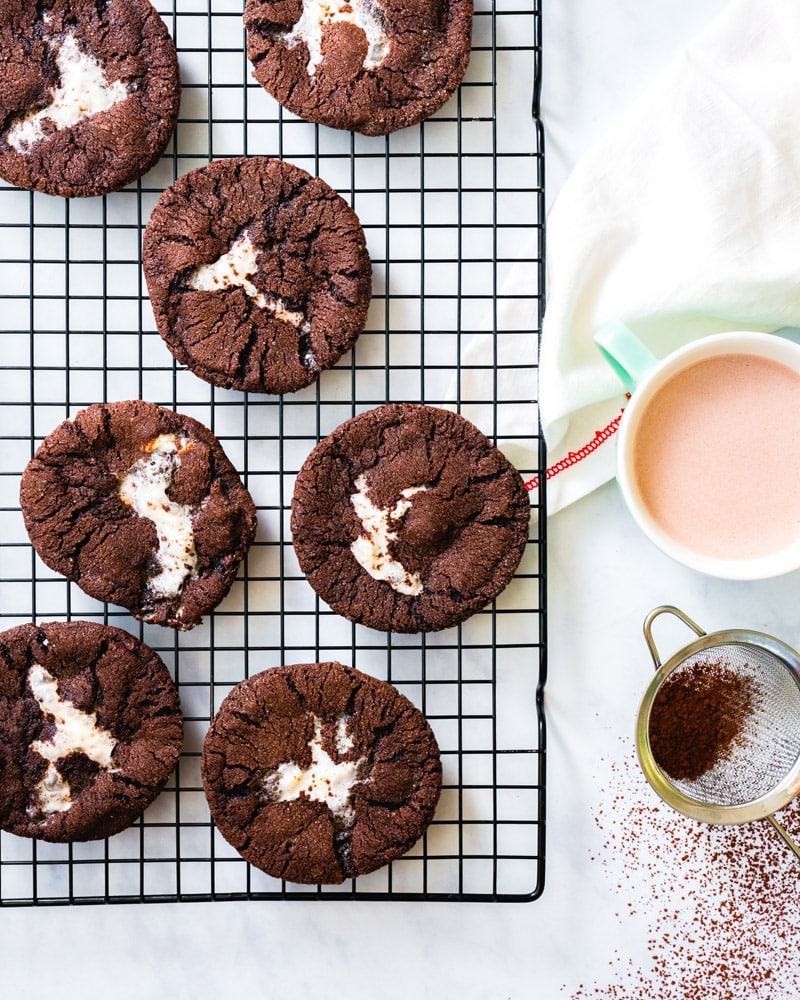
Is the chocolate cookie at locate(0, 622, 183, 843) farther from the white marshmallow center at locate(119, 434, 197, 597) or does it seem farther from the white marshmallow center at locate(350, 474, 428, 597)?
the white marshmallow center at locate(350, 474, 428, 597)

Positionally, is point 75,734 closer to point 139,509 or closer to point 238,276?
point 139,509

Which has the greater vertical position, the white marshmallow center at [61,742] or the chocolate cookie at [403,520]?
the chocolate cookie at [403,520]

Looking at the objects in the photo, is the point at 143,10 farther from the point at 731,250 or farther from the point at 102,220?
the point at 731,250

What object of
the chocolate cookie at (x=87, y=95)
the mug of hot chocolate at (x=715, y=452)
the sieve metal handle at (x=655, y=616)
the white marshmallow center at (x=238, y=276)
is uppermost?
the chocolate cookie at (x=87, y=95)

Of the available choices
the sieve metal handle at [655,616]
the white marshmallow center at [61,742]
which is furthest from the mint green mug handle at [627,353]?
the white marshmallow center at [61,742]

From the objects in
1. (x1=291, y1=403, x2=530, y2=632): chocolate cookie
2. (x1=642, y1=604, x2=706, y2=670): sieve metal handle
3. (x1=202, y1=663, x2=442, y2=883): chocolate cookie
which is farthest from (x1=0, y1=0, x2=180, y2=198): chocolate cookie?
(x1=642, y1=604, x2=706, y2=670): sieve metal handle

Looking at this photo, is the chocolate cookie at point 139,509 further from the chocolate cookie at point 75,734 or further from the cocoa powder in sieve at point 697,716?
the cocoa powder in sieve at point 697,716

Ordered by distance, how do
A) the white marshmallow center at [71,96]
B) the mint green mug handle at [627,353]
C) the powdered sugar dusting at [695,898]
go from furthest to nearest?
the powdered sugar dusting at [695,898]
the white marshmallow center at [71,96]
the mint green mug handle at [627,353]

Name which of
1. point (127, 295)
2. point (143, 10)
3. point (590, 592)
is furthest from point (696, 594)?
point (143, 10)
